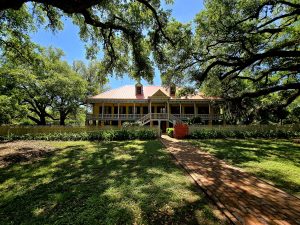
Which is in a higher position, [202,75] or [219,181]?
[202,75]

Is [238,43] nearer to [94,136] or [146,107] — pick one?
[94,136]

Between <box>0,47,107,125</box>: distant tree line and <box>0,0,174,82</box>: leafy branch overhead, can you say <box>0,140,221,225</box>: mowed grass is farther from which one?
<box>0,47,107,125</box>: distant tree line

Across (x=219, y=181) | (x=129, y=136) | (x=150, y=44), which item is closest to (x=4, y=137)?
(x=129, y=136)

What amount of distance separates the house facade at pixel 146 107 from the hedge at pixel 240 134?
7.30 metres

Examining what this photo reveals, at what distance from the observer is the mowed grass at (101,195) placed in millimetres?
4043

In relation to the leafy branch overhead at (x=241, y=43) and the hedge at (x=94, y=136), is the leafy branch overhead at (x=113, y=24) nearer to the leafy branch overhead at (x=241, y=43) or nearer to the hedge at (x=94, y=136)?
the leafy branch overhead at (x=241, y=43)

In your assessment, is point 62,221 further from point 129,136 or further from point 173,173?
point 129,136

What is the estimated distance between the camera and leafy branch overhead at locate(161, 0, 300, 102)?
13.1 metres

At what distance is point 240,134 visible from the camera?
2008 cm

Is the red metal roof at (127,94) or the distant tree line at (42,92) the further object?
the red metal roof at (127,94)

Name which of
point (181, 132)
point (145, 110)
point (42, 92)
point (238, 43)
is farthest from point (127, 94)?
point (238, 43)

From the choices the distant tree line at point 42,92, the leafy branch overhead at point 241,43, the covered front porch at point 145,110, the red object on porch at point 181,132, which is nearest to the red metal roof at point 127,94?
the covered front porch at point 145,110

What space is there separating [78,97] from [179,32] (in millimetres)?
19217

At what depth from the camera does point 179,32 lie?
1493 centimetres
